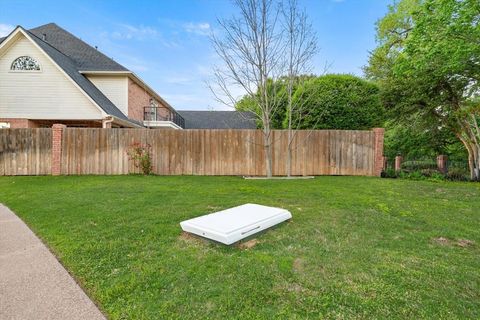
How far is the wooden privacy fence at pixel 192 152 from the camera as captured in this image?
354 inches

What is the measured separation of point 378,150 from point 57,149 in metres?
11.9

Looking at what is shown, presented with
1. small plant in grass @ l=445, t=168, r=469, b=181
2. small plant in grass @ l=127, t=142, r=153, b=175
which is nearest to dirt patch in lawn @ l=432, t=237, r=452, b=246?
small plant in grass @ l=127, t=142, r=153, b=175

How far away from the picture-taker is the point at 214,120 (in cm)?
2358

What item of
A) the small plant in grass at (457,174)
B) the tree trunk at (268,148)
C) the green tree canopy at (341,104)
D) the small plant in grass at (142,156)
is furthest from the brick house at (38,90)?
the small plant in grass at (457,174)

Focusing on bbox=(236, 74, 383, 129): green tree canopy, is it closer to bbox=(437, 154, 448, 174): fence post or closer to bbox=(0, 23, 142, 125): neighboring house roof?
bbox=(437, 154, 448, 174): fence post

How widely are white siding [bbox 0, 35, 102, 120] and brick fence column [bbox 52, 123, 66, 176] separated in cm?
309

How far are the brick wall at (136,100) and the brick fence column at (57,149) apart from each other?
6011mm

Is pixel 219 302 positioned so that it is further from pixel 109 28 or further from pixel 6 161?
pixel 109 28

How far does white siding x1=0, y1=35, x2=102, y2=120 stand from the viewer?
38.8ft

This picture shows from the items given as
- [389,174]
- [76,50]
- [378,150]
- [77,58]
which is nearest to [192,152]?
[378,150]

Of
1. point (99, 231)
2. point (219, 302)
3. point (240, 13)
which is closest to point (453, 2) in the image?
point (240, 13)

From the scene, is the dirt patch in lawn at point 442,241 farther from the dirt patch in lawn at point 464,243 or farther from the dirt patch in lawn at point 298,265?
the dirt patch in lawn at point 298,265

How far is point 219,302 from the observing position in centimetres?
185

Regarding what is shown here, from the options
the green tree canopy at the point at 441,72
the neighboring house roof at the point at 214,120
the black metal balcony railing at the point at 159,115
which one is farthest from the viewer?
the neighboring house roof at the point at 214,120
